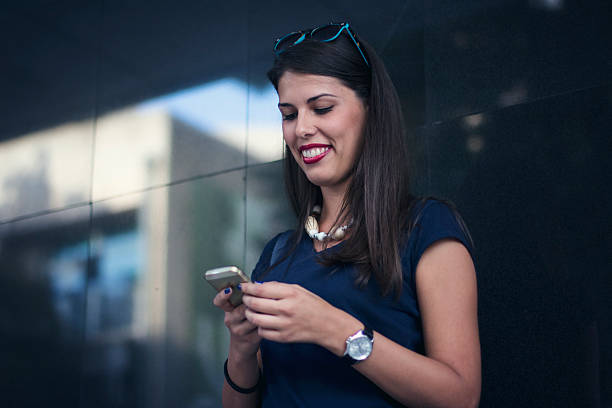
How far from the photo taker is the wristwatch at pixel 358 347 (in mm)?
1328

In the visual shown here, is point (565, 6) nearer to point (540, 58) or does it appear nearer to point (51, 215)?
point (540, 58)

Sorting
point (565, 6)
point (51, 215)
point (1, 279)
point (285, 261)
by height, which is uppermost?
point (565, 6)

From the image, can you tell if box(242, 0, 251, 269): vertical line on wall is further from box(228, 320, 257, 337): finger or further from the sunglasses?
box(228, 320, 257, 337): finger

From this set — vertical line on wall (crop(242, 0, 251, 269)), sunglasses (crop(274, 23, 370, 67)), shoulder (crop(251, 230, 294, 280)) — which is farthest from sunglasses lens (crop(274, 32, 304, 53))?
vertical line on wall (crop(242, 0, 251, 269))

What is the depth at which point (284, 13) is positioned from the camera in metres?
3.46

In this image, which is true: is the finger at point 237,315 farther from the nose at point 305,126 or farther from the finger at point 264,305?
the nose at point 305,126

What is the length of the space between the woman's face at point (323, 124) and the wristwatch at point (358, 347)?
1.92ft

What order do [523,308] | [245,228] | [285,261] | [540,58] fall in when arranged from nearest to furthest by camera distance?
[285,261]
[523,308]
[540,58]
[245,228]

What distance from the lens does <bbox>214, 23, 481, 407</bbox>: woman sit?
4.40 ft

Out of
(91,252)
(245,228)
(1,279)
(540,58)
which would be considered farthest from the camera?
(1,279)

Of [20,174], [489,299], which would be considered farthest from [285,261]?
[20,174]

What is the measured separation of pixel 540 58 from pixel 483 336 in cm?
112

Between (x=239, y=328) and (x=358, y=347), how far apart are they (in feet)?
1.28

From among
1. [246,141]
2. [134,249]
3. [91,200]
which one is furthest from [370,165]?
[91,200]
